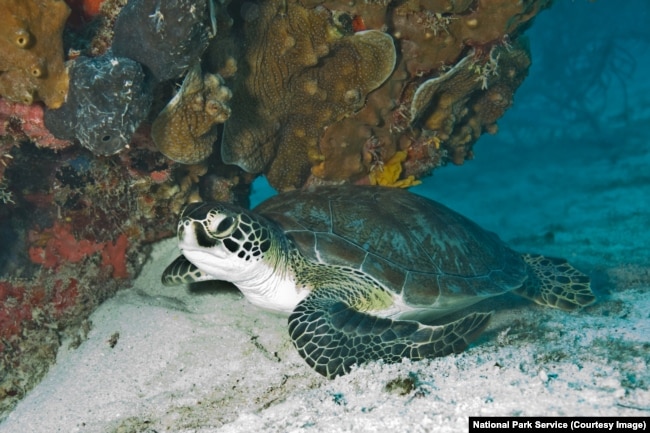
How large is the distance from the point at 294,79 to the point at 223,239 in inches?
77.4

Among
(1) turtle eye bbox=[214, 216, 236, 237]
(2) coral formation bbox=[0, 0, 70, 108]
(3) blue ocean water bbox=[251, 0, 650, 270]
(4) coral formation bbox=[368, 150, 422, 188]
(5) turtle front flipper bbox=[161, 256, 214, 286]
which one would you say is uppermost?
(2) coral formation bbox=[0, 0, 70, 108]

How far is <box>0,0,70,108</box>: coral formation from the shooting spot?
8.51 ft

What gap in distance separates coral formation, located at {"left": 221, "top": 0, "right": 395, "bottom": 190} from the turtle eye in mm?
1275

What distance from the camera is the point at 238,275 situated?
134 inches

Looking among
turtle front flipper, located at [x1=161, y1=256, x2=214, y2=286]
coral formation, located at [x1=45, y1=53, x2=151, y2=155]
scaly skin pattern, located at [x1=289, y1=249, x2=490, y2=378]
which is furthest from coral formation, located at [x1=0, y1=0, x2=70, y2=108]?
scaly skin pattern, located at [x1=289, y1=249, x2=490, y2=378]

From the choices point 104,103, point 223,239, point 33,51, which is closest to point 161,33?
point 104,103

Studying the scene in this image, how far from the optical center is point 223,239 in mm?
3170

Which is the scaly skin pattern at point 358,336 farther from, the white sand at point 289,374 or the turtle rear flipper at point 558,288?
the turtle rear flipper at point 558,288

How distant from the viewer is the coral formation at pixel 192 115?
10.4ft

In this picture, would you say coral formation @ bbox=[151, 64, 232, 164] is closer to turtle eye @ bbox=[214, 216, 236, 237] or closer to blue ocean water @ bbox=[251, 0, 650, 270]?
turtle eye @ bbox=[214, 216, 236, 237]

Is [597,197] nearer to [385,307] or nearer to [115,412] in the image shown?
[385,307]

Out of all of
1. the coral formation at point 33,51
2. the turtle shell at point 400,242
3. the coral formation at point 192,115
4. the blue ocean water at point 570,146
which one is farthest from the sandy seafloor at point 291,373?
the blue ocean water at point 570,146

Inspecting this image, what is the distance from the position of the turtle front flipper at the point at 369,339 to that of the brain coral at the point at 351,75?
2154 millimetres

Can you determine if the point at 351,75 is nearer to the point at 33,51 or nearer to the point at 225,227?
the point at 225,227
